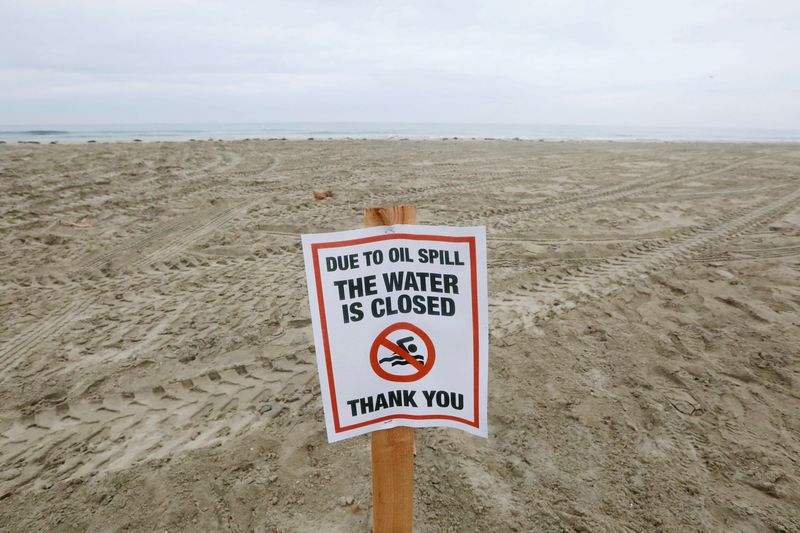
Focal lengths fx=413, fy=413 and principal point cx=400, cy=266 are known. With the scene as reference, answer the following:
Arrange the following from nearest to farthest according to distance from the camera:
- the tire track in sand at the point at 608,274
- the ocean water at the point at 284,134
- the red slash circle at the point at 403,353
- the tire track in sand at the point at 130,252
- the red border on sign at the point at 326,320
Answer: the red border on sign at the point at 326,320 < the red slash circle at the point at 403,353 < the tire track in sand at the point at 130,252 < the tire track in sand at the point at 608,274 < the ocean water at the point at 284,134

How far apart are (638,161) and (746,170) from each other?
2934 millimetres

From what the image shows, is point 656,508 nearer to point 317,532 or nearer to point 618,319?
point 317,532

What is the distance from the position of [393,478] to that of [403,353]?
519 millimetres

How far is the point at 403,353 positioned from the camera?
60.1 inches

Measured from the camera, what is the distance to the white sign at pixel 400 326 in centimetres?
142

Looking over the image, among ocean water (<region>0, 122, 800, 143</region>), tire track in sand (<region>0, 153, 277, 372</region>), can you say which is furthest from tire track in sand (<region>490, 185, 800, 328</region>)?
ocean water (<region>0, 122, 800, 143</region>)

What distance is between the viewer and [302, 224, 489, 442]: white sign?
4.67 ft

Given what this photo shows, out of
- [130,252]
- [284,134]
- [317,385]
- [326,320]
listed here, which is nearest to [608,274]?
[317,385]

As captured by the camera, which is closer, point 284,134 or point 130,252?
point 130,252

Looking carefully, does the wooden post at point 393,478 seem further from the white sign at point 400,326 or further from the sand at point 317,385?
the sand at point 317,385

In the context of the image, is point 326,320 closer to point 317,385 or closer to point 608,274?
point 317,385

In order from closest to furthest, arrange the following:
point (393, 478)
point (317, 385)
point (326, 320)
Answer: point (326, 320), point (393, 478), point (317, 385)

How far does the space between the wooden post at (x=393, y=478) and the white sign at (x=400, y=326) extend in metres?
0.08

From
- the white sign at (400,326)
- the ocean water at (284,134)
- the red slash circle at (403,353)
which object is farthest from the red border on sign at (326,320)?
the ocean water at (284,134)
